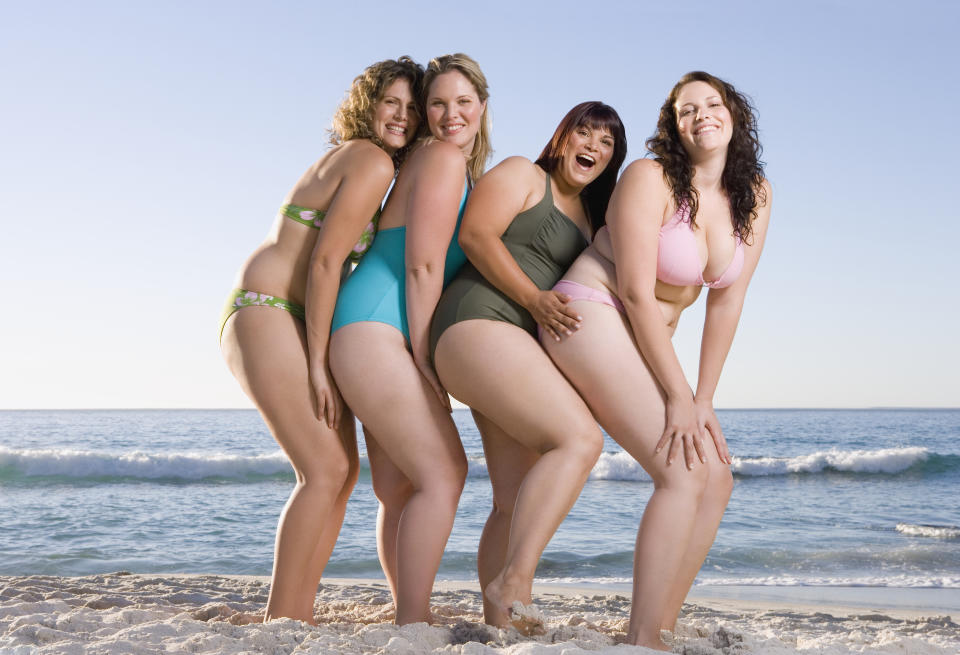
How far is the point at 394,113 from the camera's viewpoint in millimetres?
3318

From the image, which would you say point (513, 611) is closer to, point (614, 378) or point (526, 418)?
point (526, 418)

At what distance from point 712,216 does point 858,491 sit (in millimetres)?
11752

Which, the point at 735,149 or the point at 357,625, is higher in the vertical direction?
the point at 735,149

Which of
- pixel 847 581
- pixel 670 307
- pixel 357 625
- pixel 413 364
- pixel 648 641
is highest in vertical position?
pixel 670 307

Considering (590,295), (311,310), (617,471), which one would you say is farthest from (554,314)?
(617,471)

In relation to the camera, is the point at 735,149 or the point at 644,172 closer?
the point at 644,172

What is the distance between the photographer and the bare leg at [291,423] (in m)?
3.09

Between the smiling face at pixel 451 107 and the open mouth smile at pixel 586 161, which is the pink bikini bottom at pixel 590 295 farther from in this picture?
the smiling face at pixel 451 107

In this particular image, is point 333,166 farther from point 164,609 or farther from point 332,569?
point 332,569

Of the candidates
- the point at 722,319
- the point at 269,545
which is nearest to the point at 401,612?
the point at 722,319

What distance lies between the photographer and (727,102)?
312cm

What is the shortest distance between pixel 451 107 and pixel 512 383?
45.4 inches


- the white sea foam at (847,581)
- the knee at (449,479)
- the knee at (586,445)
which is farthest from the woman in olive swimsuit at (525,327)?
the white sea foam at (847,581)

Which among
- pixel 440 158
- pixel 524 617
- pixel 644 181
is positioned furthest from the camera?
pixel 440 158
